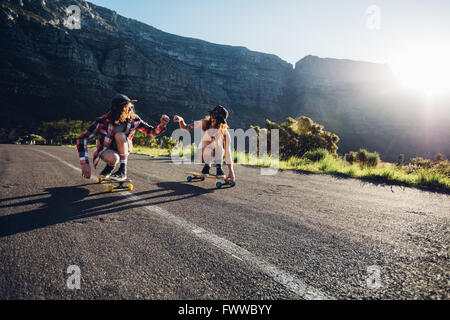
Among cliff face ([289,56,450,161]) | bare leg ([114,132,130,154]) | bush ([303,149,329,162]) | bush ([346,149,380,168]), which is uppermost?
cliff face ([289,56,450,161])

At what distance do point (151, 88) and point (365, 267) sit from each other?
314 ft

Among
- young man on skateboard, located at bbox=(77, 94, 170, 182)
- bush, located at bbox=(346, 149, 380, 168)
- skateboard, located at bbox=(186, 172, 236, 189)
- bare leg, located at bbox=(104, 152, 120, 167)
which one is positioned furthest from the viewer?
bush, located at bbox=(346, 149, 380, 168)

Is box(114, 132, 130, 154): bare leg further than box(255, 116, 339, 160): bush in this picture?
No

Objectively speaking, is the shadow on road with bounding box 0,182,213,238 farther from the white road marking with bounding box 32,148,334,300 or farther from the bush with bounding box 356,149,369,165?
the bush with bounding box 356,149,369,165

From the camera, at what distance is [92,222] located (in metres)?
2.32

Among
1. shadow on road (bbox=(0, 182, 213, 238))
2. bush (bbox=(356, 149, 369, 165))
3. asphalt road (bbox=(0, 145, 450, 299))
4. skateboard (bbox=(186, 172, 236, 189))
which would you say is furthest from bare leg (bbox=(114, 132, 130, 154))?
bush (bbox=(356, 149, 369, 165))

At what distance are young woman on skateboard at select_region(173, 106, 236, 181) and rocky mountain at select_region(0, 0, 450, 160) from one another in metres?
63.9

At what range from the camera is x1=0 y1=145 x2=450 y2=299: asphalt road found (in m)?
1.29

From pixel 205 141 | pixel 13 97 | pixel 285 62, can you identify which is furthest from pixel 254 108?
pixel 205 141

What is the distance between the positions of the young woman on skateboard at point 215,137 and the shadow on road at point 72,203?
1.27 metres

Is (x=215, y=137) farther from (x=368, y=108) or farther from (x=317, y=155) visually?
(x=368, y=108)

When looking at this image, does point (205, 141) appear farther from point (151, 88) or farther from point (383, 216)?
point (151, 88)

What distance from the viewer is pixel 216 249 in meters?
1.77

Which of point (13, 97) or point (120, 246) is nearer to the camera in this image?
point (120, 246)
